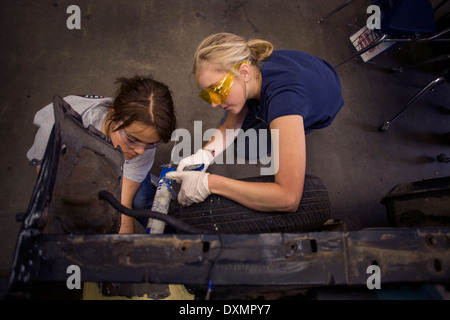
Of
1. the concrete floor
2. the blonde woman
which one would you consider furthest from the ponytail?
the concrete floor

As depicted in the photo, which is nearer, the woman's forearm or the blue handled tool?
the woman's forearm

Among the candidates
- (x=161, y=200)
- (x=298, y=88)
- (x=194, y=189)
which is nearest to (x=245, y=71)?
(x=298, y=88)

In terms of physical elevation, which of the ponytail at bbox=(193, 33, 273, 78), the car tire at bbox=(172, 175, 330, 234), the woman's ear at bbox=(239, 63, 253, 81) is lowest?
the car tire at bbox=(172, 175, 330, 234)

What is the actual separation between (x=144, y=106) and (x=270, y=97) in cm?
67

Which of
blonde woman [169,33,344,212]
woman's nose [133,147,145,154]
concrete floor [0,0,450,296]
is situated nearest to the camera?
blonde woman [169,33,344,212]

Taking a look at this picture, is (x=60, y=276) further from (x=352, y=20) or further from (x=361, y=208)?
(x=352, y=20)

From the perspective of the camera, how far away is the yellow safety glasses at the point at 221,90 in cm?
124

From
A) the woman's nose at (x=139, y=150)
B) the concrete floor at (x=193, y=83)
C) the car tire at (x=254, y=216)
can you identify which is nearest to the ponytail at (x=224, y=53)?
the woman's nose at (x=139, y=150)

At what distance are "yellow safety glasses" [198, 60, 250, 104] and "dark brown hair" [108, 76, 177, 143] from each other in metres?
0.24

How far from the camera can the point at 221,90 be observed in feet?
4.16

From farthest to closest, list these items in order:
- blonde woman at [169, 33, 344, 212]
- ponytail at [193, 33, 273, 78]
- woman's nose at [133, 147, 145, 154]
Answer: woman's nose at [133, 147, 145, 154]
ponytail at [193, 33, 273, 78]
blonde woman at [169, 33, 344, 212]

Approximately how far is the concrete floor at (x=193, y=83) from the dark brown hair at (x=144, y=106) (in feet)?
3.25

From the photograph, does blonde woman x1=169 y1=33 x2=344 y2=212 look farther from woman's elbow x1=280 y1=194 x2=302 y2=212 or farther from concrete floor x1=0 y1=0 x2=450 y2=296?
concrete floor x1=0 y1=0 x2=450 y2=296

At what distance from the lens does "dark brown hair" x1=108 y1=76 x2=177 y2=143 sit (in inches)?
49.4
